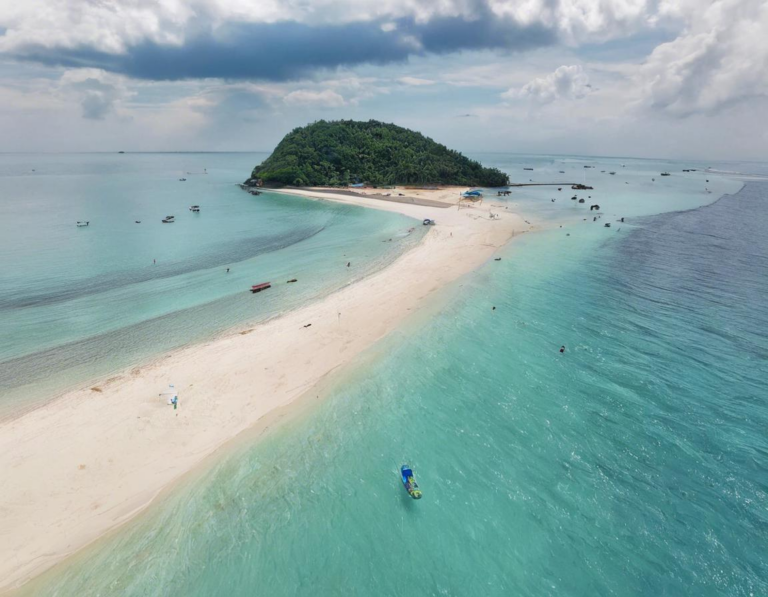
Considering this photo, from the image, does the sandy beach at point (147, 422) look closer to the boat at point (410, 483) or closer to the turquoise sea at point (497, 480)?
the turquoise sea at point (497, 480)

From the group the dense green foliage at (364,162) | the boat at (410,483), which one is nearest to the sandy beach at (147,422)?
the boat at (410,483)

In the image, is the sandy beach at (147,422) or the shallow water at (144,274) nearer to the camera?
the sandy beach at (147,422)

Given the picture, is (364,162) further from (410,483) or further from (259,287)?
(410,483)

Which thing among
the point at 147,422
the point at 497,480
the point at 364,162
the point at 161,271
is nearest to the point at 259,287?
the point at 161,271

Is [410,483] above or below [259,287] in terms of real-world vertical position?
below

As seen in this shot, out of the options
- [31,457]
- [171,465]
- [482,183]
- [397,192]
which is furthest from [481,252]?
[482,183]

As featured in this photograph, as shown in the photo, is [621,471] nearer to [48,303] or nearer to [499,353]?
[499,353]

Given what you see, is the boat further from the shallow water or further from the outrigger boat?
the outrigger boat
